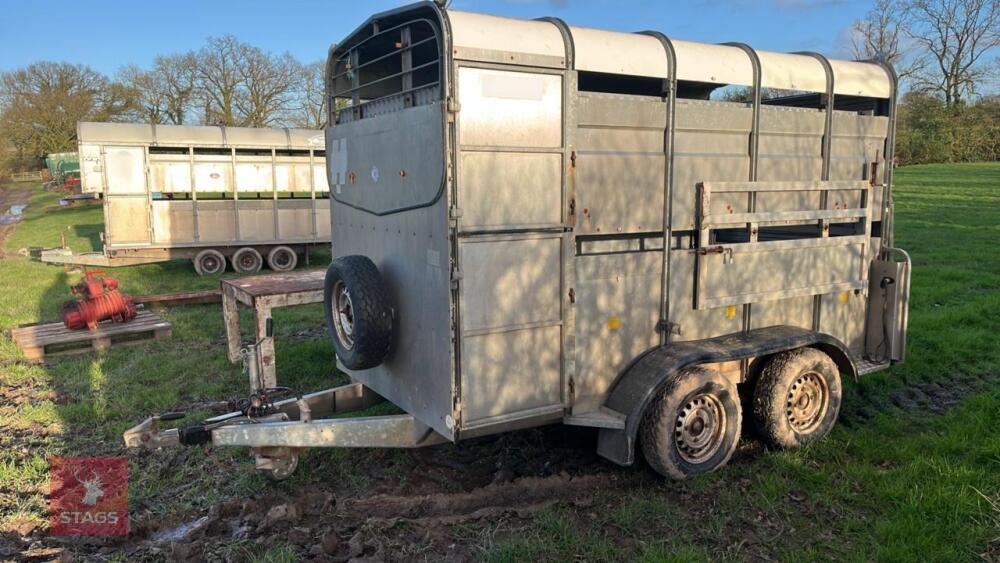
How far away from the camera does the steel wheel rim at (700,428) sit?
15.7 feet

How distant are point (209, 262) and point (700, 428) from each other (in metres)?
12.5

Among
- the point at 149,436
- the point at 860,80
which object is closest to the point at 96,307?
the point at 149,436

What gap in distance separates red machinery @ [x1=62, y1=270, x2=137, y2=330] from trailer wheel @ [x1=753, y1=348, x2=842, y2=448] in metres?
7.67

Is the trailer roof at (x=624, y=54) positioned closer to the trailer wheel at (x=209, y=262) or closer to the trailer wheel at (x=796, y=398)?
the trailer wheel at (x=796, y=398)

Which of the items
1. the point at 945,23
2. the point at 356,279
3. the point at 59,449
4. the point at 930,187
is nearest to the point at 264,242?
the point at 59,449

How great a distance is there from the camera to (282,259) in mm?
15531

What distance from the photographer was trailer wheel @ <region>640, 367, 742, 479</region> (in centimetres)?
462

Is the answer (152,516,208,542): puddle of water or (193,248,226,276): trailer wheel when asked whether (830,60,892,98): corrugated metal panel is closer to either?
(152,516,208,542): puddle of water

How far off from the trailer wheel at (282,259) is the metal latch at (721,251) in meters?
11.9

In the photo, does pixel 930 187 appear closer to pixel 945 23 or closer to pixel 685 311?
pixel 945 23

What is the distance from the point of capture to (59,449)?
5.55 m

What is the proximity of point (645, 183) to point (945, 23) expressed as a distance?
48371mm

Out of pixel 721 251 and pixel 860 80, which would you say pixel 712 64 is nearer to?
pixel 721 251

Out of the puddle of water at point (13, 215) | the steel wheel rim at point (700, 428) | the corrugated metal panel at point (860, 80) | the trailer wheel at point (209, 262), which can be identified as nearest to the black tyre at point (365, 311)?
the steel wheel rim at point (700, 428)
